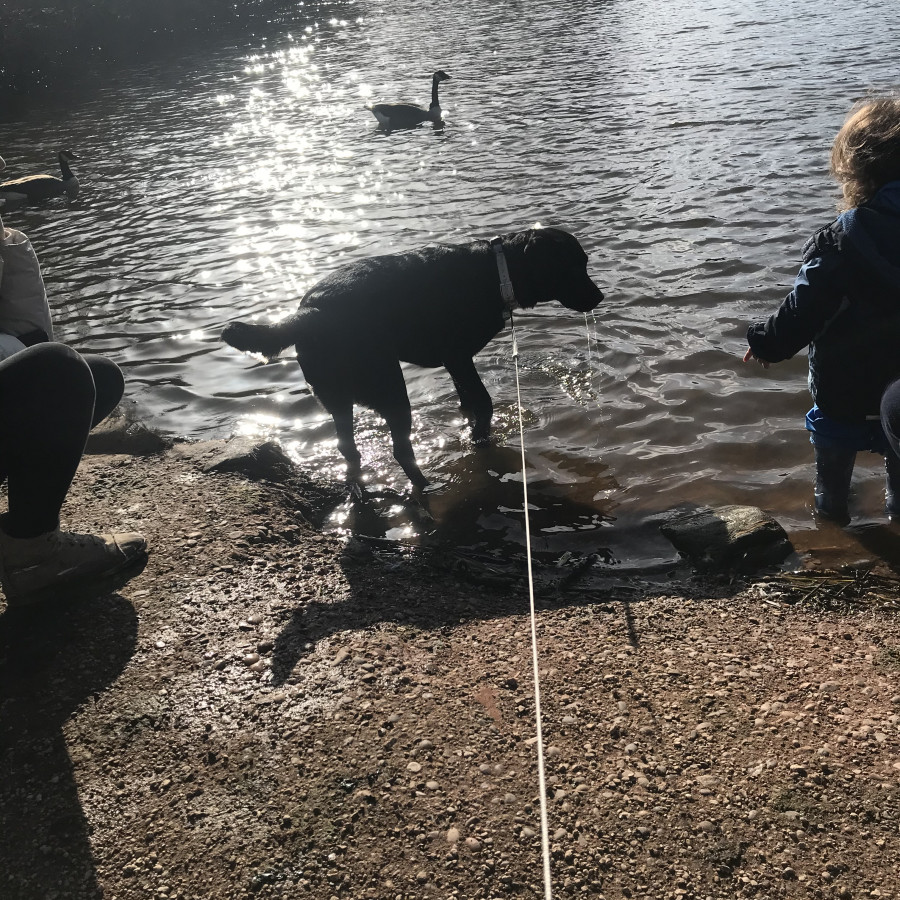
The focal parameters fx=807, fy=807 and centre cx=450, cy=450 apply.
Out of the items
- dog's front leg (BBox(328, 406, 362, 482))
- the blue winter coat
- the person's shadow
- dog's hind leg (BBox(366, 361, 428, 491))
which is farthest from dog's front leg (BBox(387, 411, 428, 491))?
the blue winter coat

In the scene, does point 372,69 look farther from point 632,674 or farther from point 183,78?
point 632,674

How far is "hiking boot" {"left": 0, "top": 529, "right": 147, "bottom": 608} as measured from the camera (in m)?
3.35

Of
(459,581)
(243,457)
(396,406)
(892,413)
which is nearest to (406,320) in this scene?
(396,406)

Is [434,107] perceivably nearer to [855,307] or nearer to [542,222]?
[542,222]

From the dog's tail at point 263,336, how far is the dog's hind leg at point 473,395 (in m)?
1.14

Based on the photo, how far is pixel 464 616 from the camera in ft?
12.2

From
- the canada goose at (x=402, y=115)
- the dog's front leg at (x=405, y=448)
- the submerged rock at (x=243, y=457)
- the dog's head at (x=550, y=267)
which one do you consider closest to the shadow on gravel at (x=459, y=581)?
the dog's front leg at (x=405, y=448)

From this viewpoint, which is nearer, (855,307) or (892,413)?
(892,413)

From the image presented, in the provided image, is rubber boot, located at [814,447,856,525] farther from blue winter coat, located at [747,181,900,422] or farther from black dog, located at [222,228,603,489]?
black dog, located at [222,228,603,489]

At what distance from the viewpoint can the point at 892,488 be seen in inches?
165

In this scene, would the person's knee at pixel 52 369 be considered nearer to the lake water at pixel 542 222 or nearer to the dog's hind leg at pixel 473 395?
the lake water at pixel 542 222

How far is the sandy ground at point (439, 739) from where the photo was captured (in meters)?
2.35

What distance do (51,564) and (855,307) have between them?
3.68 m

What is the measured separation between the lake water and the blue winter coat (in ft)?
2.98
